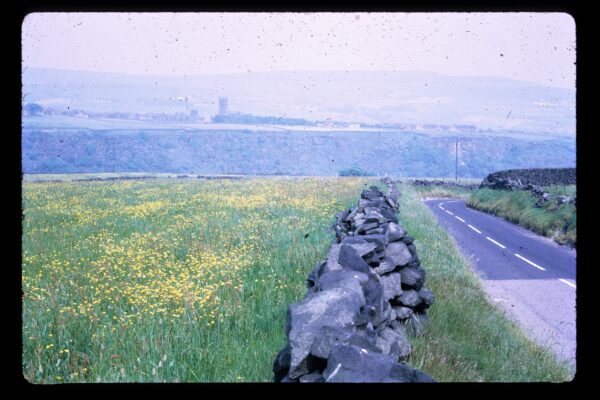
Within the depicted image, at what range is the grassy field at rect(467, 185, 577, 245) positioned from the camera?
19.6m

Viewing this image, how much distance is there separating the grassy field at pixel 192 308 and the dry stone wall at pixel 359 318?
0.37 m

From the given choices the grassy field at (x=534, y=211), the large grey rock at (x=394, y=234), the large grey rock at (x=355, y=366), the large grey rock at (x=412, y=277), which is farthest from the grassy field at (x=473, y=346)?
the grassy field at (x=534, y=211)

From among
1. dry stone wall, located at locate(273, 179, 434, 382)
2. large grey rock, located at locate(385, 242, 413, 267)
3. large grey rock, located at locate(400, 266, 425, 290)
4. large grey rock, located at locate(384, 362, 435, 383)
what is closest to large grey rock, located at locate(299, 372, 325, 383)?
dry stone wall, located at locate(273, 179, 434, 382)

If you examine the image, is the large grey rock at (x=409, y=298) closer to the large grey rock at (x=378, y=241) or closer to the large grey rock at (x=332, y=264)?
the large grey rock at (x=378, y=241)

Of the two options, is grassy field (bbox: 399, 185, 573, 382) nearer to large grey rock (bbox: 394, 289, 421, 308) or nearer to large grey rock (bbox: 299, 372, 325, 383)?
large grey rock (bbox: 394, 289, 421, 308)

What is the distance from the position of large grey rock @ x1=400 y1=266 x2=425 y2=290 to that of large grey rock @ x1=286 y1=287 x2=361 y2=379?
2.24m

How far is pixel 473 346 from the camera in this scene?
520 cm

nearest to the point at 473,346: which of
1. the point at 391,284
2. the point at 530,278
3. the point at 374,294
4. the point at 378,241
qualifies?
the point at 391,284

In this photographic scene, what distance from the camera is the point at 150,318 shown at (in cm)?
471

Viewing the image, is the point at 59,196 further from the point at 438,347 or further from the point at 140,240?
the point at 438,347

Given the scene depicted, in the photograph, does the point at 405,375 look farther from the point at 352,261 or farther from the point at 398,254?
the point at 398,254

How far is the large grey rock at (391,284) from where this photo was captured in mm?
5121

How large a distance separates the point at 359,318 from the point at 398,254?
2.52 metres

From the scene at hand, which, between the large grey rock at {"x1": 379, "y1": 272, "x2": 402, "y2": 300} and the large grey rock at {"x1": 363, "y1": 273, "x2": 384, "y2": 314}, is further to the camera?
the large grey rock at {"x1": 379, "y1": 272, "x2": 402, "y2": 300}
